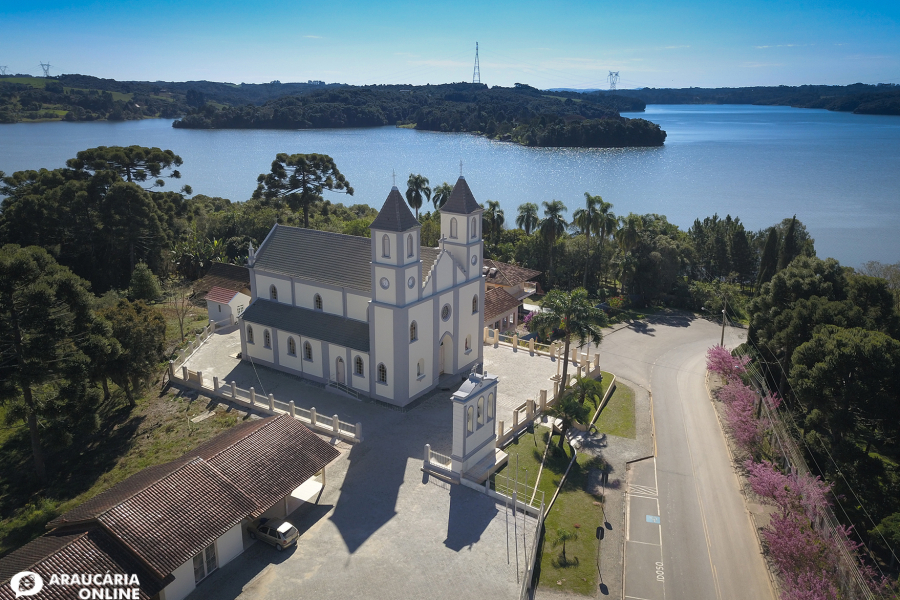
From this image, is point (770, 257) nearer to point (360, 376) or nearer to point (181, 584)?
point (360, 376)

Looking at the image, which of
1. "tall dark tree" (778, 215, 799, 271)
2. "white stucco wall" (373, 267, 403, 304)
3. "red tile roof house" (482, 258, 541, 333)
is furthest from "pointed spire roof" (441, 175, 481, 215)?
"tall dark tree" (778, 215, 799, 271)

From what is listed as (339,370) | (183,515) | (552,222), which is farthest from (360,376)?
(552,222)

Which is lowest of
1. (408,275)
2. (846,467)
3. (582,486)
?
(582,486)

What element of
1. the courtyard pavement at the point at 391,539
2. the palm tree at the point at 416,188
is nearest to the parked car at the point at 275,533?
the courtyard pavement at the point at 391,539

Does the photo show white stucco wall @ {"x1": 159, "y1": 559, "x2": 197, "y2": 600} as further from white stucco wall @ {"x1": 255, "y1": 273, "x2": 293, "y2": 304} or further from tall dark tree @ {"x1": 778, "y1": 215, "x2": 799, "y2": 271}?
tall dark tree @ {"x1": 778, "y1": 215, "x2": 799, "y2": 271}

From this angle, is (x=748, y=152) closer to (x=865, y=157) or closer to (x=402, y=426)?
(x=865, y=157)

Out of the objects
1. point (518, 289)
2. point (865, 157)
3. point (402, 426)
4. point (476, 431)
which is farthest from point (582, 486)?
point (865, 157)

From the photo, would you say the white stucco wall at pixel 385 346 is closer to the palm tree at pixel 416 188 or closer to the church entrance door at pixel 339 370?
the church entrance door at pixel 339 370

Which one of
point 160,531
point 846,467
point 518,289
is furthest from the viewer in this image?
point 518,289
